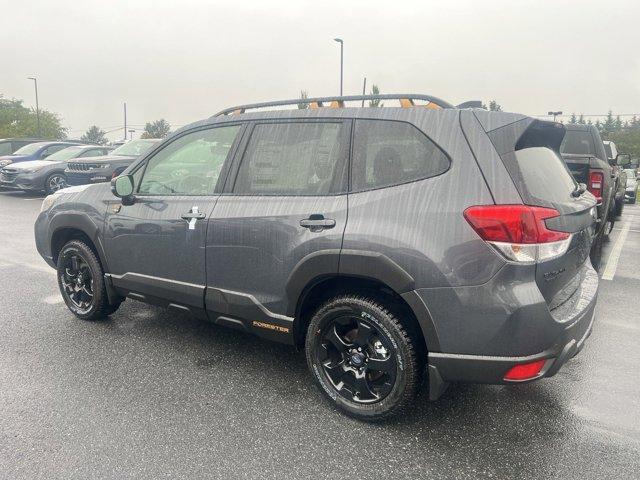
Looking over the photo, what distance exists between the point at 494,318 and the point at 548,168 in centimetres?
97

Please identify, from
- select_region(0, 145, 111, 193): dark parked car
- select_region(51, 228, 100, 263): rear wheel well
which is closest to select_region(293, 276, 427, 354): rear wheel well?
select_region(51, 228, 100, 263): rear wheel well

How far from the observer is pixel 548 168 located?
2635mm

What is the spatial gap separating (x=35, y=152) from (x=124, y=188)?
14.1m

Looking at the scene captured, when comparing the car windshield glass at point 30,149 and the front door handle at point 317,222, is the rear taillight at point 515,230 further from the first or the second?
the car windshield glass at point 30,149

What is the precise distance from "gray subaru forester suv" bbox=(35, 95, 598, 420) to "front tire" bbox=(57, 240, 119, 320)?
69 cm

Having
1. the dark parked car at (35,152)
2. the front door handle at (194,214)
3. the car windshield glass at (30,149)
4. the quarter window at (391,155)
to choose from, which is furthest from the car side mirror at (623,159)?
the car windshield glass at (30,149)

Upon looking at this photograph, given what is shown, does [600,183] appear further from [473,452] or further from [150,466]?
[150,466]

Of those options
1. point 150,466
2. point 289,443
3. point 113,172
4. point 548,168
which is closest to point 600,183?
point 548,168

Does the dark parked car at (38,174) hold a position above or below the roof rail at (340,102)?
below

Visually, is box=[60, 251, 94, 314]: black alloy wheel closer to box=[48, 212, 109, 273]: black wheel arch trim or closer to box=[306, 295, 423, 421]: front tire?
box=[48, 212, 109, 273]: black wheel arch trim

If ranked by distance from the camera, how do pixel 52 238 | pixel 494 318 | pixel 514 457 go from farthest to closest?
pixel 52 238 → pixel 514 457 → pixel 494 318

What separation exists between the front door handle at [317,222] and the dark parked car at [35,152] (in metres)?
15.1

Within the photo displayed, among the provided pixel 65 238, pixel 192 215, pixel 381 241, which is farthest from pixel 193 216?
pixel 65 238

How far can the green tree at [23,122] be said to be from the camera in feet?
207
